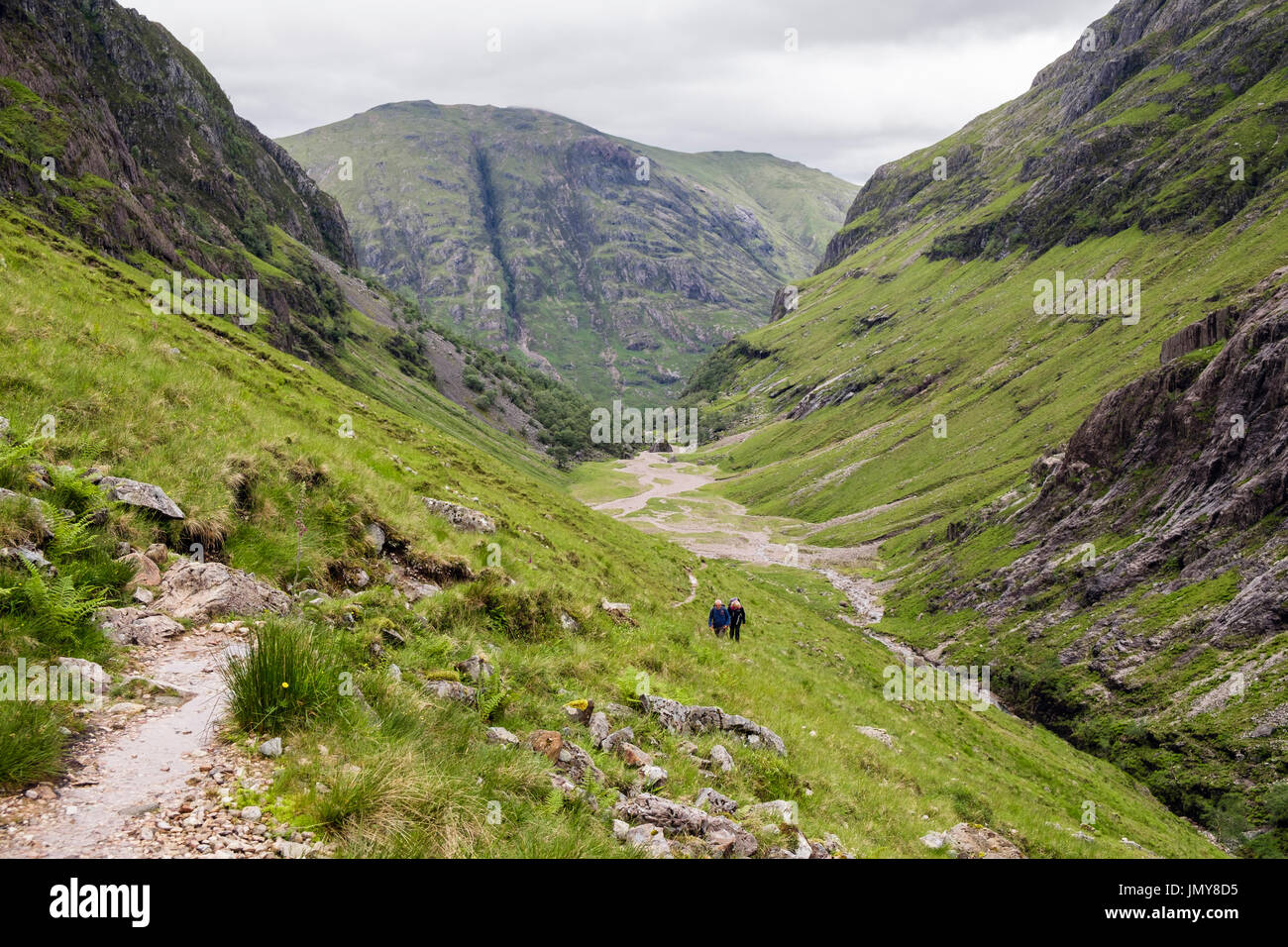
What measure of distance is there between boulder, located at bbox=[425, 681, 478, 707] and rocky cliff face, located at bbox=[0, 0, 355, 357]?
87.9 metres

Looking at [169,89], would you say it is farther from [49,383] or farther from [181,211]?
[49,383]

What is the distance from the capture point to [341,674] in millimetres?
7770

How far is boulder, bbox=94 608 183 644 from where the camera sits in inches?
318

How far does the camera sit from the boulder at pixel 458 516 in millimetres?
19719

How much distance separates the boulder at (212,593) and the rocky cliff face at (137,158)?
84.4 m

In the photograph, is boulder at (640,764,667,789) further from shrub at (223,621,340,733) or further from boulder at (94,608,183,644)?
boulder at (94,608,183,644)

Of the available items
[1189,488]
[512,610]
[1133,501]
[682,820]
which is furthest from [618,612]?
[1133,501]

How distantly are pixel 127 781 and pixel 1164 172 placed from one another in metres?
255

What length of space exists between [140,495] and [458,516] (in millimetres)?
10210

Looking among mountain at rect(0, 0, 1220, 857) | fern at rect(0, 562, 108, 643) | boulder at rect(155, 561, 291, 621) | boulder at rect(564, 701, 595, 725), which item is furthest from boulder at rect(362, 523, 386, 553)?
fern at rect(0, 562, 108, 643)

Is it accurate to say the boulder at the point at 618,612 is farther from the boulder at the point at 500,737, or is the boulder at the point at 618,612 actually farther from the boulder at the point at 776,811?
the boulder at the point at 500,737

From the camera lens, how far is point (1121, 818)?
3416 centimetres

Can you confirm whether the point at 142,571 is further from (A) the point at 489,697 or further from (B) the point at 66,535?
(A) the point at 489,697
